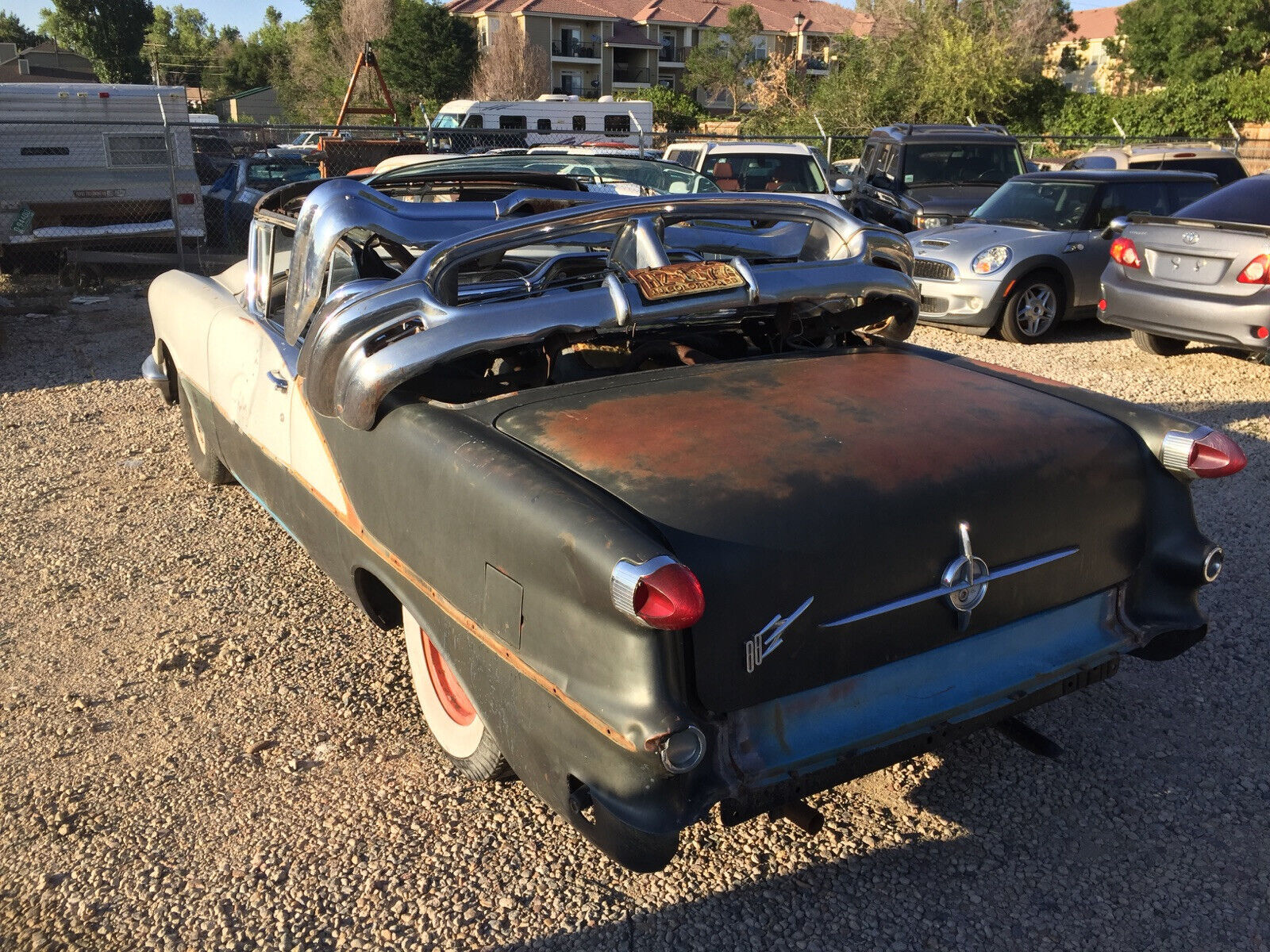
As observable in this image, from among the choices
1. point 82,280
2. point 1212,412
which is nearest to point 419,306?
point 1212,412

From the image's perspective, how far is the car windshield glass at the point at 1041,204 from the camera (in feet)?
31.7

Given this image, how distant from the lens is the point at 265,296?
4.20 metres

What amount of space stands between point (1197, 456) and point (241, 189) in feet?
50.9

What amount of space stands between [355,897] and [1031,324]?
828 centimetres

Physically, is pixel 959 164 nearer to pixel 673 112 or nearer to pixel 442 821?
pixel 442 821

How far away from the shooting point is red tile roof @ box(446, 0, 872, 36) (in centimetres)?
5566

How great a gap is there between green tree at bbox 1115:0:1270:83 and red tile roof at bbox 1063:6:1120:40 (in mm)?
32898

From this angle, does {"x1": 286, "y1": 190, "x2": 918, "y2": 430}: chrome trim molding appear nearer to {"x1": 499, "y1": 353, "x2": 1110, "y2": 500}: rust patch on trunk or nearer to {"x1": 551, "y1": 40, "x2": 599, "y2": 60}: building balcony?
{"x1": 499, "y1": 353, "x2": 1110, "y2": 500}: rust patch on trunk

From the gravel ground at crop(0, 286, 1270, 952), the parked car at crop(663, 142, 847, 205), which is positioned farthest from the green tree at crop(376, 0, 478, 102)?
the gravel ground at crop(0, 286, 1270, 952)

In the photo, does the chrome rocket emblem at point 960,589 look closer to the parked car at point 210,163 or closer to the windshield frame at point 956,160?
the windshield frame at point 956,160

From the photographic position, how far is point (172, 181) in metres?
12.7

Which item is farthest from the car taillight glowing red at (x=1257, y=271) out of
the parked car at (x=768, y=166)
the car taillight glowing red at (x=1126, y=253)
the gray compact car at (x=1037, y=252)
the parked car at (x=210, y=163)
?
the parked car at (x=210, y=163)

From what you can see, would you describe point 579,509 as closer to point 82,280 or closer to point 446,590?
point 446,590

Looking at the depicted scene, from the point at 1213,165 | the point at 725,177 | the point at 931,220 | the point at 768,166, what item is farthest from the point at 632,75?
the point at 725,177
